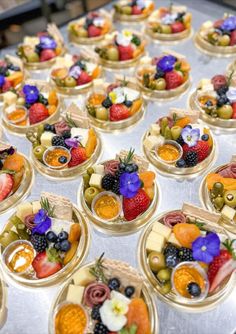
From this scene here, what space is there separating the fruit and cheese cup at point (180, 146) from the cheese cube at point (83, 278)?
86cm

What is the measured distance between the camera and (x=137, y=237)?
214cm

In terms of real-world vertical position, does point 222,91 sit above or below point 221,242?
above

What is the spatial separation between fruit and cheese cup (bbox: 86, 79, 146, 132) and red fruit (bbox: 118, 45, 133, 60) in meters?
0.43

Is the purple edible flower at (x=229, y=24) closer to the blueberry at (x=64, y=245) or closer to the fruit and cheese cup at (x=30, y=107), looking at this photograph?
the fruit and cheese cup at (x=30, y=107)

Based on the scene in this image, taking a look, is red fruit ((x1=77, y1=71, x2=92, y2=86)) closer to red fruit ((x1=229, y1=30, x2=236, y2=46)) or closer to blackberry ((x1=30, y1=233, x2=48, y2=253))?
red fruit ((x1=229, y1=30, x2=236, y2=46))

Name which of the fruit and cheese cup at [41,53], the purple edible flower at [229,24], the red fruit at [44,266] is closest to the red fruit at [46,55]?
the fruit and cheese cup at [41,53]

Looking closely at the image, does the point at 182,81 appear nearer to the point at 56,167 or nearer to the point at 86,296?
the point at 56,167

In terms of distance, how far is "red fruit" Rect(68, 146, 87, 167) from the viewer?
7.99 ft

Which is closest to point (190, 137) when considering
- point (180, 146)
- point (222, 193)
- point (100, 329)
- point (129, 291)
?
point (180, 146)

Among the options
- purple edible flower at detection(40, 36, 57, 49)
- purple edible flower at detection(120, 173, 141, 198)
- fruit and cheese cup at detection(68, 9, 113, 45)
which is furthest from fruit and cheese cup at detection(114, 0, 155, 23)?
purple edible flower at detection(120, 173, 141, 198)

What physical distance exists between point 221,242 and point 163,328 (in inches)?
20.2

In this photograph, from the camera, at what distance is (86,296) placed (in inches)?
71.0

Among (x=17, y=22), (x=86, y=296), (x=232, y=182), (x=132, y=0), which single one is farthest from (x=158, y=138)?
(x=17, y=22)

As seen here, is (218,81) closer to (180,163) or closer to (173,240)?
(180,163)
